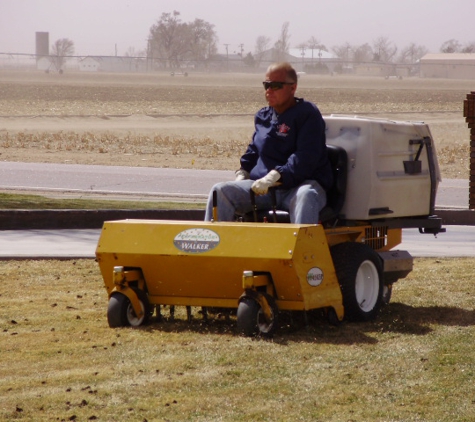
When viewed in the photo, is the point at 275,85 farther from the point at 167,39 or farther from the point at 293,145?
the point at 167,39

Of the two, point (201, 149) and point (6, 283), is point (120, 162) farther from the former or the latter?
point (6, 283)

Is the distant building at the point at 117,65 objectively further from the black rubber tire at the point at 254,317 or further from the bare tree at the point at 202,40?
the black rubber tire at the point at 254,317

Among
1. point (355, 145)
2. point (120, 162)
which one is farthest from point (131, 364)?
point (120, 162)

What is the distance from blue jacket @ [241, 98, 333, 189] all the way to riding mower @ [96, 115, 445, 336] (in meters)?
0.25

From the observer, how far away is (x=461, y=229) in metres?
13.7

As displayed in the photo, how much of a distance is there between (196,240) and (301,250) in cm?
73

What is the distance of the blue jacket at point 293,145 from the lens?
6742 mm

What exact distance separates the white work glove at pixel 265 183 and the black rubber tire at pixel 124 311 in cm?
107

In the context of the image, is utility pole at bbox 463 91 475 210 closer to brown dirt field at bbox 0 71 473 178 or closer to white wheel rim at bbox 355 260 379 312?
white wheel rim at bbox 355 260 379 312

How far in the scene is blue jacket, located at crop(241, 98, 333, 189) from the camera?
6742mm

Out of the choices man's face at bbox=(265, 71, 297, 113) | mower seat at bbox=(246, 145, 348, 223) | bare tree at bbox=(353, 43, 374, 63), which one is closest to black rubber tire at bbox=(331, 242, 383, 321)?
mower seat at bbox=(246, 145, 348, 223)

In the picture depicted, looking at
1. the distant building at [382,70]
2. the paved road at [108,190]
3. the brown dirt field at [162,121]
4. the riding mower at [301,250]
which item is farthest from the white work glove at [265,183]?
the distant building at [382,70]

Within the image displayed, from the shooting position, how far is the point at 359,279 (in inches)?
274

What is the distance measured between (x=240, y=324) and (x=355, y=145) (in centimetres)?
164
